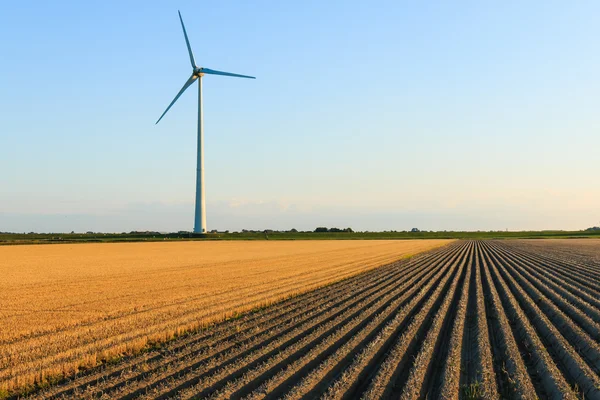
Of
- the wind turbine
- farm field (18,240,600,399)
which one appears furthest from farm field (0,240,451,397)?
the wind turbine

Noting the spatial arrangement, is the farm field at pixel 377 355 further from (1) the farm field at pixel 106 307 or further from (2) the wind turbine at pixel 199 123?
(2) the wind turbine at pixel 199 123

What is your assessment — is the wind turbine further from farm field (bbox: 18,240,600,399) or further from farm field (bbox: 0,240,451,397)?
farm field (bbox: 18,240,600,399)

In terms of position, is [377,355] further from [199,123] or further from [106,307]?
[199,123]

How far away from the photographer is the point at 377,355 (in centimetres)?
998

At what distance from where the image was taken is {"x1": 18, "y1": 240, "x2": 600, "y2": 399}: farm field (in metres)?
7.96

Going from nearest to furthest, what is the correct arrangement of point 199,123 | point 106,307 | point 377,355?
point 377,355 → point 106,307 → point 199,123

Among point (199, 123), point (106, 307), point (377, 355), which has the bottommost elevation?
point (377, 355)

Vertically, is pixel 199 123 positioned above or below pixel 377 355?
above

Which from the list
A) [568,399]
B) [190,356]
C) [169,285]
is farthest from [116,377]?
[169,285]

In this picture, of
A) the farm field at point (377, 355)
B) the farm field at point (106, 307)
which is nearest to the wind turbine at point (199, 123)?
the farm field at point (106, 307)

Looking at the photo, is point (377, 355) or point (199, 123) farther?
point (199, 123)

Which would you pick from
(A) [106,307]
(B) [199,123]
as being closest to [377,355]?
(A) [106,307]

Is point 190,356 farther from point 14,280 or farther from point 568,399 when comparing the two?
point 14,280

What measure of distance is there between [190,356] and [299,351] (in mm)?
2150
